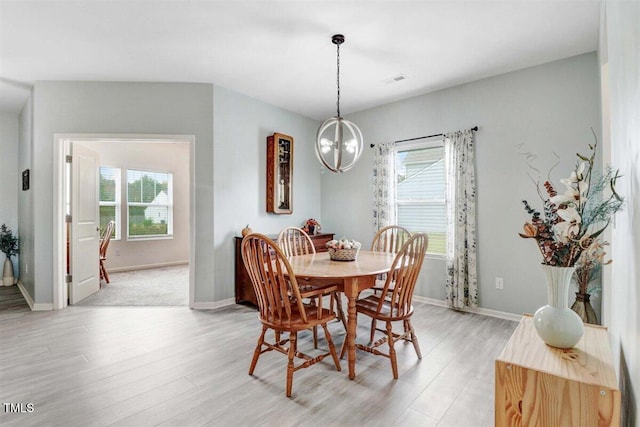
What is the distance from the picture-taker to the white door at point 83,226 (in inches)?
153

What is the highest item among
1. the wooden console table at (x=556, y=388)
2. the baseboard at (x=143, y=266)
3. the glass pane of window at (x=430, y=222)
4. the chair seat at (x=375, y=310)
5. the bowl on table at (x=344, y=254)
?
the glass pane of window at (x=430, y=222)

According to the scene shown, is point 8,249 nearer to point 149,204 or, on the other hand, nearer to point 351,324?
point 149,204

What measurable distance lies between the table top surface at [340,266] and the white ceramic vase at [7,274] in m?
4.98

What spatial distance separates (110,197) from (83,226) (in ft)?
7.09

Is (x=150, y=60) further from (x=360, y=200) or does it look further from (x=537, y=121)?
(x=537, y=121)

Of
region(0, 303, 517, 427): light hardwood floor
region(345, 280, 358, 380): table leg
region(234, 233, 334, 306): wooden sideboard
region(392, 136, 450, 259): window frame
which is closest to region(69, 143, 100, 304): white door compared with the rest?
region(0, 303, 517, 427): light hardwood floor

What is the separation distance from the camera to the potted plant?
15.3ft

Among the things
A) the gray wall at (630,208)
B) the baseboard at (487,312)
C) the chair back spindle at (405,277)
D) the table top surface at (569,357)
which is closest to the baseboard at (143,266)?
the baseboard at (487,312)

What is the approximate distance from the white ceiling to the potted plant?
2.23 m

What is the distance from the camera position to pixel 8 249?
15.5 ft

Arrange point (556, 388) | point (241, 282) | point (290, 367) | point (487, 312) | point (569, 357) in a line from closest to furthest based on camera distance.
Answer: point (556, 388), point (569, 357), point (290, 367), point (487, 312), point (241, 282)

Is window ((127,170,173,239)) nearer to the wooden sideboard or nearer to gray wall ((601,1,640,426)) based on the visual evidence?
the wooden sideboard

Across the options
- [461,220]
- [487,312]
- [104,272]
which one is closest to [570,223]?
[461,220]

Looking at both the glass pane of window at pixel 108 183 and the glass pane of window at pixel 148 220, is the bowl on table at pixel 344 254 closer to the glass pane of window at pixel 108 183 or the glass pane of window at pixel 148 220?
the glass pane of window at pixel 148 220
